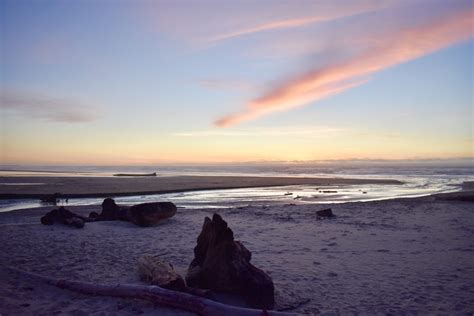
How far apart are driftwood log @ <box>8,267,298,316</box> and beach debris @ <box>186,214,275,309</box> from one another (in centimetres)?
93

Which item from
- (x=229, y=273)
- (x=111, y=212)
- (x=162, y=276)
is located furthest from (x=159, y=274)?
(x=111, y=212)

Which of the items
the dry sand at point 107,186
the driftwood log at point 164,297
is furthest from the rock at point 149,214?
the dry sand at point 107,186

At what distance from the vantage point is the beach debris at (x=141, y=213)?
15.0m

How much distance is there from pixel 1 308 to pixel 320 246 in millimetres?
8599

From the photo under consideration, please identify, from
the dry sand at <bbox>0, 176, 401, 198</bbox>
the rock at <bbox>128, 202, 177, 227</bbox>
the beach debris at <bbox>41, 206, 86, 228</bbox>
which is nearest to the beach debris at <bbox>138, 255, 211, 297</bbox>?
the rock at <bbox>128, 202, 177, 227</bbox>

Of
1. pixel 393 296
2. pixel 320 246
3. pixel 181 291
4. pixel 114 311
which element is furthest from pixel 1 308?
pixel 320 246

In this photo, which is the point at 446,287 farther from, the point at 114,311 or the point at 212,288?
the point at 114,311

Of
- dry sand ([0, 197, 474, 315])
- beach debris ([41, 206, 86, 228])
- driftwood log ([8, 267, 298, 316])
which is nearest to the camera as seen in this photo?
driftwood log ([8, 267, 298, 316])

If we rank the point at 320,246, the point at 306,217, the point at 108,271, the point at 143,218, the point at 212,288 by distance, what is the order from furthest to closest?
1. the point at 306,217
2. the point at 143,218
3. the point at 320,246
4. the point at 108,271
5. the point at 212,288

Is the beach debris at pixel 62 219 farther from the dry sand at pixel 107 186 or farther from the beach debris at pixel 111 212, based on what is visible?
the dry sand at pixel 107 186

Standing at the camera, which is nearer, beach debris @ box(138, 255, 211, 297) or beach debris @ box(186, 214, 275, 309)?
beach debris @ box(138, 255, 211, 297)

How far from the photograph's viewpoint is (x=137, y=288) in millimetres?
6871

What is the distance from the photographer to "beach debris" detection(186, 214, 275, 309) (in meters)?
7.05

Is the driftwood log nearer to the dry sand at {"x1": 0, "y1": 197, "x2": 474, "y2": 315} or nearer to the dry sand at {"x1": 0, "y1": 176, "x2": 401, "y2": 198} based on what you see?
the dry sand at {"x1": 0, "y1": 197, "x2": 474, "y2": 315}
